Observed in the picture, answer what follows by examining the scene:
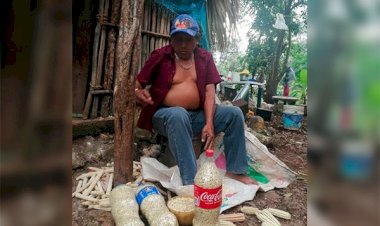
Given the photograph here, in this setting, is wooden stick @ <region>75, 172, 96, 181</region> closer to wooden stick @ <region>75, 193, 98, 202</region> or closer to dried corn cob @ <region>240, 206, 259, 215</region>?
wooden stick @ <region>75, 193, 98, 202</region>

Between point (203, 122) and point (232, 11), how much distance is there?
2378mm

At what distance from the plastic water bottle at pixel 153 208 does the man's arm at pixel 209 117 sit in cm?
72

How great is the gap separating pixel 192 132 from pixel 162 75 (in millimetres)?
569

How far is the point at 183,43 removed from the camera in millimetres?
2664

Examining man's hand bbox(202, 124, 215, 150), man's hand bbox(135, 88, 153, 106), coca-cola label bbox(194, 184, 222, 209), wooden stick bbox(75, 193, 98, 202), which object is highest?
man's hand bbox(135, 88, 153, 106)

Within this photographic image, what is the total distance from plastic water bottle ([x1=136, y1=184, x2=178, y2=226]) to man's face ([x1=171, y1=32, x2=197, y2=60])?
4.12ft

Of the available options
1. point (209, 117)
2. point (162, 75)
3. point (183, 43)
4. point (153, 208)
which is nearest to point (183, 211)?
point (153, 208)

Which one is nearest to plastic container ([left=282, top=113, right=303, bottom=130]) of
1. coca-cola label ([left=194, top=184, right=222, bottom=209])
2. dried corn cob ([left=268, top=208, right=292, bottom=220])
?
dried corn cob ([left=268, top=208, right=292, bottom=220])

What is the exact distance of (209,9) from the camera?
429 centimetres

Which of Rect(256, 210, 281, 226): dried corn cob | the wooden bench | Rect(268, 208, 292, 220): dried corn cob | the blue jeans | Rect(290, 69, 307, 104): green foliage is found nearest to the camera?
Rect(290, 69, 307, 104): green foliage

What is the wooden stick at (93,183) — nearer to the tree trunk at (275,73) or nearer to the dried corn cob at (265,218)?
the dried corn cob at (265,218)

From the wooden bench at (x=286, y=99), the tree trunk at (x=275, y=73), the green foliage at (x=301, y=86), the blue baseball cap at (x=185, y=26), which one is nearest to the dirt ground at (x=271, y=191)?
the green foliage at (x=301, y=86)

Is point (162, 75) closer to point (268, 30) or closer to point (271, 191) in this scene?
point (271, 191)

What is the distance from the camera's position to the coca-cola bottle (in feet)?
5.53
